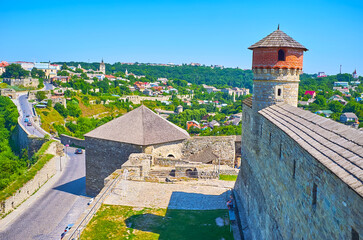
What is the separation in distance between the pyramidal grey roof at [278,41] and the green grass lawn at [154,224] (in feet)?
25.0

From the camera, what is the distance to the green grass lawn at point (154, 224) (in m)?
12.9

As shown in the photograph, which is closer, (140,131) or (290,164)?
(290,164)

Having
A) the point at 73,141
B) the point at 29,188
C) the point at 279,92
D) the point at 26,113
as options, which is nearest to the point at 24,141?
the point at 73,141

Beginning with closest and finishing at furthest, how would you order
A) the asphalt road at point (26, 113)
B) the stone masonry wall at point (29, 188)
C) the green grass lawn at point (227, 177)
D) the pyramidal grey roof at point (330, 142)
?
the pyramidal grey roof at point (330, 142), the green grass lawn at point (227, 177), the stone masonry wall at point (29, 188), the asphalt road at point (26, 113)

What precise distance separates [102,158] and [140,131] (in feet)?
10.6

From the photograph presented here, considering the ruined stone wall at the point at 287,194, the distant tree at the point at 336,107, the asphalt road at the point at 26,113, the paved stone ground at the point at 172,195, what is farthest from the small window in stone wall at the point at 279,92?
the distant tree at the point at 336,107

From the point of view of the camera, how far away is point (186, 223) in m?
14.2

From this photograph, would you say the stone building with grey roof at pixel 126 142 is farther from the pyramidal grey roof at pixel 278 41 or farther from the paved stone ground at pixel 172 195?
the pyramidal grey roof at pixel 278 41

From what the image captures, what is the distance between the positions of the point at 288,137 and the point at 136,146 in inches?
538

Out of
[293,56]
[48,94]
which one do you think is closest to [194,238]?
[293,56]

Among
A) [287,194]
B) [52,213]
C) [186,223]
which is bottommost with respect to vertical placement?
[52,213]

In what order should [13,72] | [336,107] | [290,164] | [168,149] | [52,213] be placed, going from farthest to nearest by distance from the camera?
[13,72]
[336,107]
[168,149]
[52,213]
[290,164]

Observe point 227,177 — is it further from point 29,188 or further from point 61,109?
point 61,109

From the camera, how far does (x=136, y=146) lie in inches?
817
